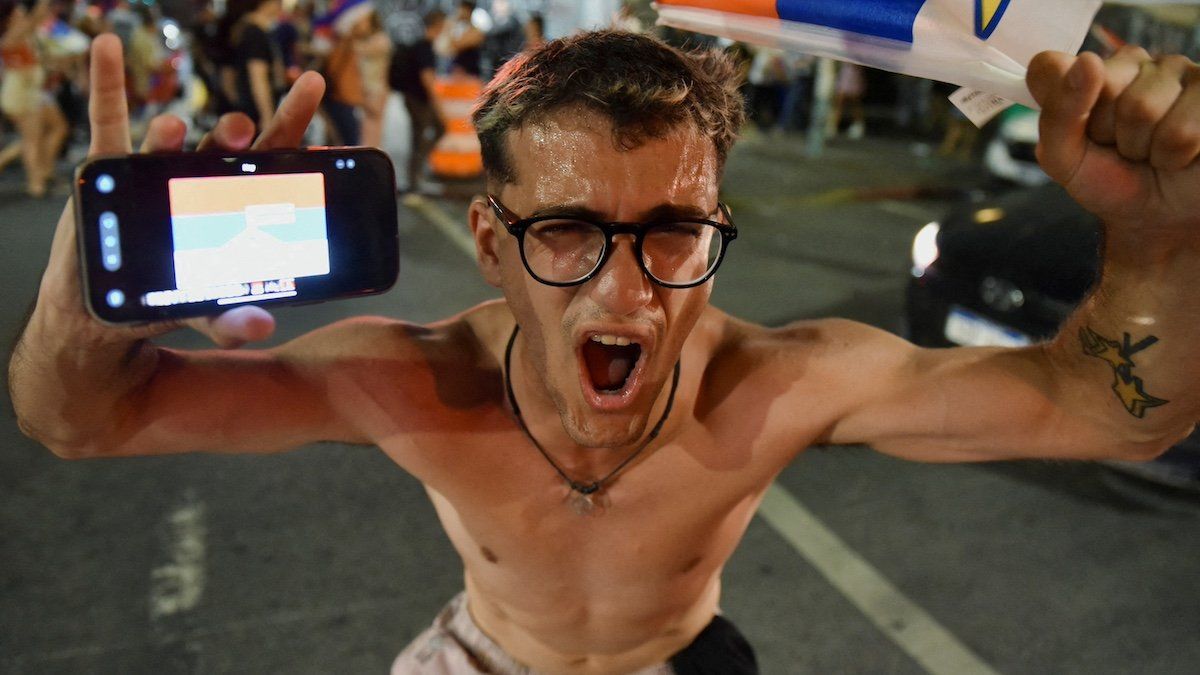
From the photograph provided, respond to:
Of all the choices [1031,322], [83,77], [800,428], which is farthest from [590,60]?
[83,77]

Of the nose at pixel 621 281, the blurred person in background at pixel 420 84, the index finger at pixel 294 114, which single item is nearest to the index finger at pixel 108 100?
the index finger at pixel 294 114

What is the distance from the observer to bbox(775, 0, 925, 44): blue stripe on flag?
47.3 inches

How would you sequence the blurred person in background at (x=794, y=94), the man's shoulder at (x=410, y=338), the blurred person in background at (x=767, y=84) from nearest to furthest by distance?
1. the man's shoulder at (x=410, y=338)
2. the blurred person in background at (x=767, y=84)
3. the blurred person in background at (x=794, y=94)

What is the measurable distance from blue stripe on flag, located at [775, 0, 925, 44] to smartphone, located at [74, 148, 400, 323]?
69 centimetres

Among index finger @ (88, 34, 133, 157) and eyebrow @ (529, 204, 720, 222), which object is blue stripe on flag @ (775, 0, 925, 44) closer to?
eyebrow @ (529, 204, 720, 222)

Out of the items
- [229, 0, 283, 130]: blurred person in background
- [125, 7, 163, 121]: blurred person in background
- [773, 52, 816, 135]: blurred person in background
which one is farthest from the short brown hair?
[773, 52, 816, 135]: blurred person in background

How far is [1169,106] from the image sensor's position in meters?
1.04

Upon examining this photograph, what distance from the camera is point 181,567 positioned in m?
3.26

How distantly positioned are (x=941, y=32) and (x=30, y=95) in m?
9.33

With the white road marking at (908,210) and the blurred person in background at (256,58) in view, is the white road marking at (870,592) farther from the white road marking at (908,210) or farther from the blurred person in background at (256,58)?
the white road marking at (908,210)

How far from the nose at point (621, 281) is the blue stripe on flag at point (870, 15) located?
0.42m

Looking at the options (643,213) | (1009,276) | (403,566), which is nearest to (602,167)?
(643,213)

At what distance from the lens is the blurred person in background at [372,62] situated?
848cm

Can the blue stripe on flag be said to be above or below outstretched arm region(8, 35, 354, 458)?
above
